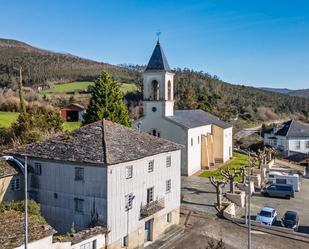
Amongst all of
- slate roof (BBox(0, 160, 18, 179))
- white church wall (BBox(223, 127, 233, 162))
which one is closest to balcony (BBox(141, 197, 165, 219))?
slate roof (BBox(0, 160, 18, 179))

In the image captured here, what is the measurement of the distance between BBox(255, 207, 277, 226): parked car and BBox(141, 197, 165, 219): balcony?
33.4 ft

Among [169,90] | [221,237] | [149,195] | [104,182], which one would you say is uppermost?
[169,90]

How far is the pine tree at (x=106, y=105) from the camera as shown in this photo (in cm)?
4984

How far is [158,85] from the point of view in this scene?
5222 centimetres

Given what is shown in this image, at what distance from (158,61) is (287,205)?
2429 cm

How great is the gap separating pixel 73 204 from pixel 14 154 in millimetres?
6817

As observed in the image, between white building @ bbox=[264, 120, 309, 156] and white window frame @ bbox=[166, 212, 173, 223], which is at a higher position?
white building @ bbox=[264, 120, 309, 156]

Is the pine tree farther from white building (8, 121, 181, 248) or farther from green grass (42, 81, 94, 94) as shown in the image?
green grass (42, 81, 94, 94)

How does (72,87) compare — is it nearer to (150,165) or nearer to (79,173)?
(150,165)

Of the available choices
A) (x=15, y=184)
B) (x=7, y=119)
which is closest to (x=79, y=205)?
(x=15, y=184)

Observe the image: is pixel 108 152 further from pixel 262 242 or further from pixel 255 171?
pixel 255 171

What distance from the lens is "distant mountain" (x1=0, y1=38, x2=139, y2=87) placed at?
363 feet

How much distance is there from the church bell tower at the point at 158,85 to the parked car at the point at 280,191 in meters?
16.5

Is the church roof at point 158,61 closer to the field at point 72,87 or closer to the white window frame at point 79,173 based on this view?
the white window frame at point 79,173
